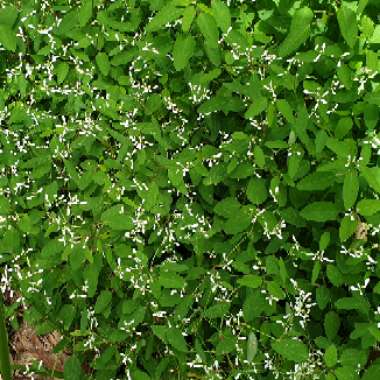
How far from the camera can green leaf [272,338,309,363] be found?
218cm

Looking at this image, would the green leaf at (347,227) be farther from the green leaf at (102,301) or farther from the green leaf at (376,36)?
the green leaf at (102,301)

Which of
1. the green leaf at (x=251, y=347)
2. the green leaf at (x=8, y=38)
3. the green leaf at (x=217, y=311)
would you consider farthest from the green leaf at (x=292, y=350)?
the green leaf at (x=8, y=38)

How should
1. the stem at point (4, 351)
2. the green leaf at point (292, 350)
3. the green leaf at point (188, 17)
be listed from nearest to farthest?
1. the stem at point (4, 351)
2. the green leaf at point (292, 350)
3. the green leaf at point (188, 17)

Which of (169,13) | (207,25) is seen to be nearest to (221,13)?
(207,25)

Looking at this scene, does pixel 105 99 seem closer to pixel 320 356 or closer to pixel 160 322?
pixel 160 322

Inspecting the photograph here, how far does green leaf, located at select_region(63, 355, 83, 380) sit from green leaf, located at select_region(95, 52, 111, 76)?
1104 millimetres

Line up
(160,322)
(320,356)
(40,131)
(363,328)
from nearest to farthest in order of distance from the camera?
(363,328) < (320,356) < (160,322) < (40,131)

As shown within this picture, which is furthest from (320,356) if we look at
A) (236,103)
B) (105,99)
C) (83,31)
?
(83,31)

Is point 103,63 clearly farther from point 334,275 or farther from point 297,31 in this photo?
point 334,275

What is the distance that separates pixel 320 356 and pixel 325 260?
12.9 inches

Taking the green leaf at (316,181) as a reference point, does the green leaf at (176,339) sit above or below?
below

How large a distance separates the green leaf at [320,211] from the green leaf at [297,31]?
54cm

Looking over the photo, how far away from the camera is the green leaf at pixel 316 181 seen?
7.29 feet

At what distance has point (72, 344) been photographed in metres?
2.67
